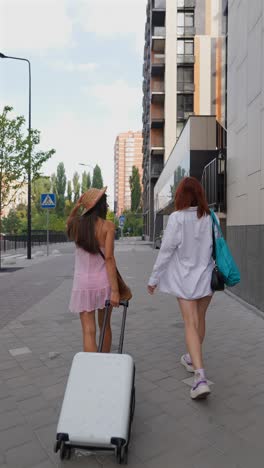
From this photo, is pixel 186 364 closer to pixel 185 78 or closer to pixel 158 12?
pixel 185 78

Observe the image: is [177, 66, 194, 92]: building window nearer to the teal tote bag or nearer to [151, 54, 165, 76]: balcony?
[151, 54, 165, 76]: balcony

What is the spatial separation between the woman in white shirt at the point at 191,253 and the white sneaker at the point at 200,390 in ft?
0.61

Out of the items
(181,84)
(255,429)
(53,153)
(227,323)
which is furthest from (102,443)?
(181,84)

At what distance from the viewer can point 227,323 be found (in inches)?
238

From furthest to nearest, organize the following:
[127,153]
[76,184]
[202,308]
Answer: [127,153] → [76,184] → [202,308]

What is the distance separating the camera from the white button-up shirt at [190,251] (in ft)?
11.4

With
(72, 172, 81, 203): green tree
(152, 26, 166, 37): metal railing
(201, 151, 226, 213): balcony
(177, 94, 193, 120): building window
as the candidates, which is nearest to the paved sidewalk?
(201, 151, 226, 213): balcony

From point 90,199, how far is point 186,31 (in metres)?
39.8

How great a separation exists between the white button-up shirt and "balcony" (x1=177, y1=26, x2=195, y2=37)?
39508 mm

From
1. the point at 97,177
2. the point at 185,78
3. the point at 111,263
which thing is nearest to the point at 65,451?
the point at 111,263

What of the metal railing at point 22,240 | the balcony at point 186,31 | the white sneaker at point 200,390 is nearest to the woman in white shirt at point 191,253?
the white sneaker at point 200,390

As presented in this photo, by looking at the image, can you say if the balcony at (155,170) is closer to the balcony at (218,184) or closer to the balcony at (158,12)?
the balcony at (158,12)

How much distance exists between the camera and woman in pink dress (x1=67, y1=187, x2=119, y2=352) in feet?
10.7

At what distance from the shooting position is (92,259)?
3.35 metres
